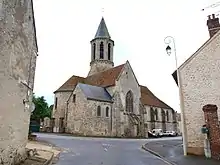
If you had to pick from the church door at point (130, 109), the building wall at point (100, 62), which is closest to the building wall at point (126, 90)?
the church door at point (130, 109)

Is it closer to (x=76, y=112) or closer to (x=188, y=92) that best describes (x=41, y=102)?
(x=76, y=112)

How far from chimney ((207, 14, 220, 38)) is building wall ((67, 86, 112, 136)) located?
22.3m

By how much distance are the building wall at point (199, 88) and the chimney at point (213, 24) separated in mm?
2870

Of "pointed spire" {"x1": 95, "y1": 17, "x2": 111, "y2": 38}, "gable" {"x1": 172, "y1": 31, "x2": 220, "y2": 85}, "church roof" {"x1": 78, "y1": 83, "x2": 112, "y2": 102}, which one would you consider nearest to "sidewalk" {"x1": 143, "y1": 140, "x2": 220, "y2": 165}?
"gable" {"x1": 172, "y1": 31, "x2": 220, "y2": 85}

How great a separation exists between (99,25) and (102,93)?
916 inches

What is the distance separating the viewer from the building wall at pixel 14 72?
7.19m

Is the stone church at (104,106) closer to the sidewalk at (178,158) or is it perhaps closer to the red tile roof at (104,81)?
the red tile roof at (104,81)

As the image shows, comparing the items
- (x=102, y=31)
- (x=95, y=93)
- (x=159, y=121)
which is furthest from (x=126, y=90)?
(x=102, y=31)

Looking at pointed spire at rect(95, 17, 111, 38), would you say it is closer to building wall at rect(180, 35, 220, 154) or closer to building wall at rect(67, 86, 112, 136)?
building wall at rect(67, 86, 112, 136)

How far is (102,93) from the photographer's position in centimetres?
3894

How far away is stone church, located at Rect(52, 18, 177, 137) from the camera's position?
35.7m

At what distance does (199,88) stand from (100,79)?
31190 millimetres

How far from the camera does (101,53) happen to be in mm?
52094

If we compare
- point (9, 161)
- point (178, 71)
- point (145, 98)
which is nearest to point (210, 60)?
point (178, 71)
